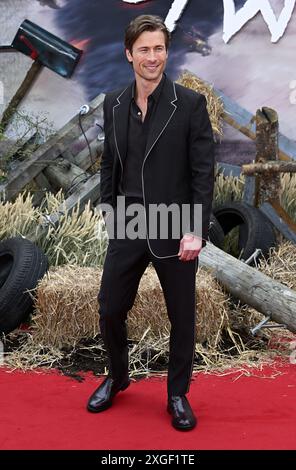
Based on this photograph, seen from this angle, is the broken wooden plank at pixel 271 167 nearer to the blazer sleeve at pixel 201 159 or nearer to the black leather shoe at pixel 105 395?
the blazer sleeve at pixel 201 159

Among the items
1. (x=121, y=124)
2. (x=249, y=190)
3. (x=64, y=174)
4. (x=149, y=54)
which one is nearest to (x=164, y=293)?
(x=121, y=124)

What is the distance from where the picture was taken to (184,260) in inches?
109

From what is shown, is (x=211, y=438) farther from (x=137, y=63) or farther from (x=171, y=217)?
(x=137, y=63)

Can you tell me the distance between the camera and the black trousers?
281 cm

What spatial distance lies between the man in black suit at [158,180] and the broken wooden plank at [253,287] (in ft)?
3.99

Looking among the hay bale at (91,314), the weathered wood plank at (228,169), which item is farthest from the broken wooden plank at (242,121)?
the hay bale at (91,314)

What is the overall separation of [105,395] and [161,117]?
127 cm

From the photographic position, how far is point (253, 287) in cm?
410

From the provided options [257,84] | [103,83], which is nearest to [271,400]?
[257,84]

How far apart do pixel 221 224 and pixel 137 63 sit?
10.3ft

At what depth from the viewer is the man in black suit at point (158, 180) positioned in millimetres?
2684

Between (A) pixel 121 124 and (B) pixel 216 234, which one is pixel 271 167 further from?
(A) pixel 121 124

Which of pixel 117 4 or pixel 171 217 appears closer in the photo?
pixel 171 217

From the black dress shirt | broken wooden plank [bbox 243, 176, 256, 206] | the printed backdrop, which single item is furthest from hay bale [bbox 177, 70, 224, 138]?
the black dress shirt
